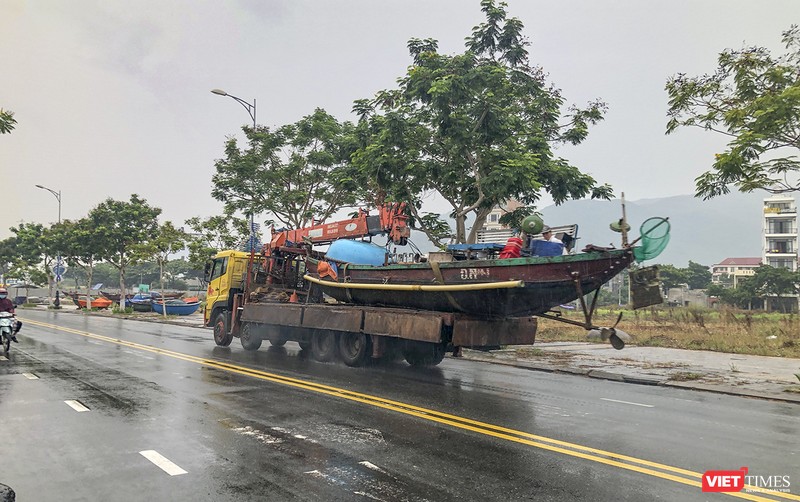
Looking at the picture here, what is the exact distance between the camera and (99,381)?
10258mm

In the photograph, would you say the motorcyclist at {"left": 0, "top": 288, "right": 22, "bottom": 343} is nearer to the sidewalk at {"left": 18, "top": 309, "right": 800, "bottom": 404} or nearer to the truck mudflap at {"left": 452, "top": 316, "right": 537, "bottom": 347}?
the truck mudflap at {"left": 452, "top": 316, "right": 537, "bottom": 347}

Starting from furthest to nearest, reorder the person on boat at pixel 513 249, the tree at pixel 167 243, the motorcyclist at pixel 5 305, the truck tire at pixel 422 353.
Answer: the tree at pixel 167 243
the motorcyclist at pixel 5 305
the truck tire at pixel 422 353
the person on boat at pixel 513 249

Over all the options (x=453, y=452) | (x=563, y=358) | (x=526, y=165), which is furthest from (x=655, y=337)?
(x=453, y=452)

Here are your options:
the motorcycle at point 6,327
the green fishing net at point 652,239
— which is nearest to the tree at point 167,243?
the motorcycle at point 6,327

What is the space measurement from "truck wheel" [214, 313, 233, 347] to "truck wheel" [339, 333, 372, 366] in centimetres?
585

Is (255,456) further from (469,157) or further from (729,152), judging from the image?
(469,157)

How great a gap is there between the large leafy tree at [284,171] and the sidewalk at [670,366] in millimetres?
11285

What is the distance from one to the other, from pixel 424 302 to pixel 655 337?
12.4 m

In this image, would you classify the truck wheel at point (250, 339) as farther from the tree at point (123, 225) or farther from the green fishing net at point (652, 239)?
the tree at point (123, 225)

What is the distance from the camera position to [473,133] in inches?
601

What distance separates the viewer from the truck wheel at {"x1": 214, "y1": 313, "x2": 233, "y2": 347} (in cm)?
1802

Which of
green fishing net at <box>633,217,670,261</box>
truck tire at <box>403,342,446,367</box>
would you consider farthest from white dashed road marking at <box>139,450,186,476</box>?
truck tire at <box>403,342,446,367</box>

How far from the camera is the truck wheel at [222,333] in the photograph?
18.0 meters

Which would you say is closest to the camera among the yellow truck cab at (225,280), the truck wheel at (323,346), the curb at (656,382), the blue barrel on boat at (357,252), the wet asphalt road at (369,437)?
the wet asphalt road at (369,437)
